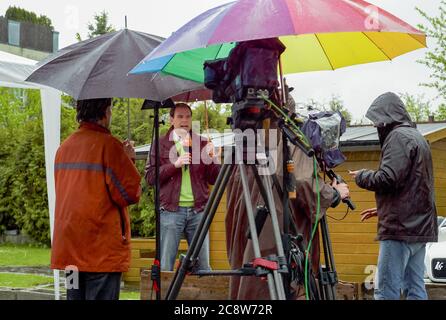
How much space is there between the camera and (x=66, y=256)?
15.5ft

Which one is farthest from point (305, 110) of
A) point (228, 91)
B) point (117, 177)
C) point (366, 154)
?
point (366, 154)

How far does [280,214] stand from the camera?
477 centimetres

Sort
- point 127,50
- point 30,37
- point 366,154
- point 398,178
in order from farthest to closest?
point 30,37
point 366,154
point 398,178
point 127,50

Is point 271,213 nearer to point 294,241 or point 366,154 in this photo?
point 294,241

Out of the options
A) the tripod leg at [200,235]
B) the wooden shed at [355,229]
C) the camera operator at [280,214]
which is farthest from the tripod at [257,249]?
the wooden shed at [355,229]

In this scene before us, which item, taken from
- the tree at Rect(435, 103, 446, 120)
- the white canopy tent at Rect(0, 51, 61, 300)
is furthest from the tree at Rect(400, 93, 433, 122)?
the white canopy tent at Rect(0, 51, 61, 300)

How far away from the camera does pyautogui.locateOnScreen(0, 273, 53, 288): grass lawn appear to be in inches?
428

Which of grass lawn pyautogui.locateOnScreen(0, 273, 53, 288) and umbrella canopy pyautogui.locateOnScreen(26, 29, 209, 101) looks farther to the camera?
grass lawn pyautogui.locateOnScreen(0, 273, 53, 288)

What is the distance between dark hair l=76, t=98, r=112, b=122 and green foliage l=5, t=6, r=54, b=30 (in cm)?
4919

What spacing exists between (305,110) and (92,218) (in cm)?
141

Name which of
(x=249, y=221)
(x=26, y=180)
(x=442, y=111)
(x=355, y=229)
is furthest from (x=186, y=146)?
(x=442, y=111)

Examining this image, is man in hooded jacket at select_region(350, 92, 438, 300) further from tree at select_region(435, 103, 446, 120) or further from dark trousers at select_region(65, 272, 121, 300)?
tree at select_region(435, 103, 446, 120)

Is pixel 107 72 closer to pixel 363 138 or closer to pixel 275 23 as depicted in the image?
pixel 275 23

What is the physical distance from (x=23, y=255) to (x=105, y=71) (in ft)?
39.9
